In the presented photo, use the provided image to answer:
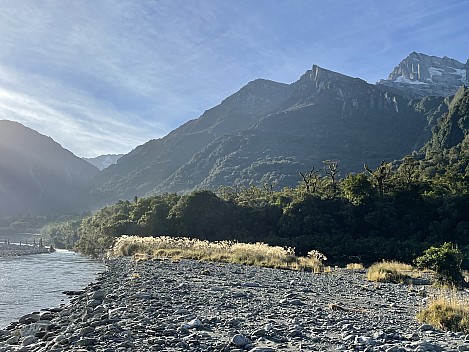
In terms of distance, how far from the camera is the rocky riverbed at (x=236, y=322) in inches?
308

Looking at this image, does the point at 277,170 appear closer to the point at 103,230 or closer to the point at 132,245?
the point at 103,230

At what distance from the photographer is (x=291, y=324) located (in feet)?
30.6

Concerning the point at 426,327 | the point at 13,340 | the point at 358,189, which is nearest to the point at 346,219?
the point at 358,189

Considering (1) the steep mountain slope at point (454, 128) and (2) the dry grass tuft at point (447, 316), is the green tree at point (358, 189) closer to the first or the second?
(2) the dry grass tuft at point (447, 316)

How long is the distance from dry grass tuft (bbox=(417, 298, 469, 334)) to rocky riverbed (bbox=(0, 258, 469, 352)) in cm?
34

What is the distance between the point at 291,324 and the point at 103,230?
63508 mm

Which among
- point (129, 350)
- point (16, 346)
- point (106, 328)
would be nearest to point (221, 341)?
point (129, 350)

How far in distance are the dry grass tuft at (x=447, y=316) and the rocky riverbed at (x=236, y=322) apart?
1.11 feet

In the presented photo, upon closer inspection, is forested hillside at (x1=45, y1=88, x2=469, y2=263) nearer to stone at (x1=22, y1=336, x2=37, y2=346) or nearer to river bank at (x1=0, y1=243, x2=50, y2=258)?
river bank at (x1=0, y1=243, x2=50, y2=258)

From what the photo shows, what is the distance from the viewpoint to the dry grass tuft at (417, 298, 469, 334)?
902cm

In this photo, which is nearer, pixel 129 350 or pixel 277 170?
pixel 129 350

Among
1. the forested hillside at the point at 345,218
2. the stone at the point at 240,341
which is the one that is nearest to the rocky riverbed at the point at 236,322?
the stone at the point at 240,341

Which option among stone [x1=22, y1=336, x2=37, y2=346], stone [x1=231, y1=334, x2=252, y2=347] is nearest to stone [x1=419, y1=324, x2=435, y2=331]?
stone [x1=231, y1=334, x2=252, y2=347]

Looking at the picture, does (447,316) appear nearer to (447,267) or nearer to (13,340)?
(13,340)
